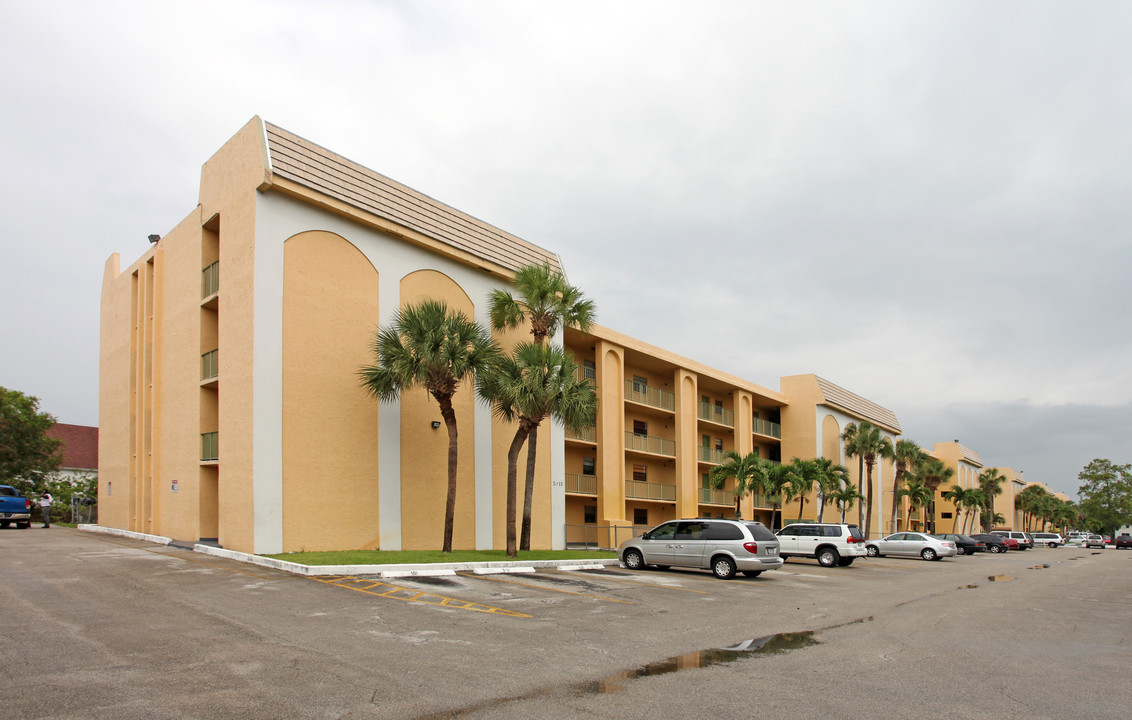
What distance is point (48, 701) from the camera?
6.36 meters

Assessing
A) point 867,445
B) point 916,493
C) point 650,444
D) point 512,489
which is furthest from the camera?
point 916,493

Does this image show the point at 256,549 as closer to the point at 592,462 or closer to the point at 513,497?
the point at 513,497

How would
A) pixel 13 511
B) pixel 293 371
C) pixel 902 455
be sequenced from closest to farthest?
1. pixel 293 371
2. pixel 13 511
3. pixel 902 455

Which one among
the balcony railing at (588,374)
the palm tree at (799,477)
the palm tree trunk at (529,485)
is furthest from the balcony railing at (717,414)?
the palm tree trunk at (529,485)

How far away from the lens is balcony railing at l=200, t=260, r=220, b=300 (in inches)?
903

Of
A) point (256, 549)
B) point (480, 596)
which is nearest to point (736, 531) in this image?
point (480, 596)

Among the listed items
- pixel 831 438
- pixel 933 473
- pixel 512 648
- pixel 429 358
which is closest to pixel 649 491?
pixel 831 438

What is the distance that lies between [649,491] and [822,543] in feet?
37.6

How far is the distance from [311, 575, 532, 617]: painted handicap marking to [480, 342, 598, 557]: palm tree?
709cm

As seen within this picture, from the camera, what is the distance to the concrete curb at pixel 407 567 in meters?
16.4

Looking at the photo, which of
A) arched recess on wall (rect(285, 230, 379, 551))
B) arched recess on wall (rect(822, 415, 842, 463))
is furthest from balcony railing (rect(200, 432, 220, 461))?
arched recess on wall (rect(822, 415, 842, 463))

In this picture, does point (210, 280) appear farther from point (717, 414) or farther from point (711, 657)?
point (717, 414)

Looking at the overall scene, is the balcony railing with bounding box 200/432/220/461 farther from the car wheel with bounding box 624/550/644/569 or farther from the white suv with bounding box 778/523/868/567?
the white suv with bounding box 778/523/868/567

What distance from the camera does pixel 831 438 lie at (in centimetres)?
5138
